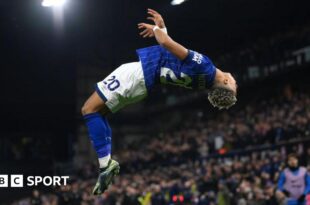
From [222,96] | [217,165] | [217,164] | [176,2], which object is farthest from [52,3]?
[222,96]

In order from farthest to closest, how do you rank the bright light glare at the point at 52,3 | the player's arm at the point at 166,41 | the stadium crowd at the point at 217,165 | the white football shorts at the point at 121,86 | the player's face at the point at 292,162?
the bright light glare at the point at 52,3, the stadium crowd at the point at 217,165, the player's face at the point at 292,162, the white football shorts at the point at 121,86, the player's arm at the point at 166,41

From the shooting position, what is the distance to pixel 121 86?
544cm

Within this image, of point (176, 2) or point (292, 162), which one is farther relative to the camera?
point (176, 2)

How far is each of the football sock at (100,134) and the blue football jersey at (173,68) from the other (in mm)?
541

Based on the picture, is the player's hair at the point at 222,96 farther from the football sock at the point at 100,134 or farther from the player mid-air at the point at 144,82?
the football sock at the point at 100,134

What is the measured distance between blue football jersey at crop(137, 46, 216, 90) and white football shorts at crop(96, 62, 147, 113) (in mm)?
69

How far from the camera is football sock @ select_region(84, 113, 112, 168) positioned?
5.43 meters

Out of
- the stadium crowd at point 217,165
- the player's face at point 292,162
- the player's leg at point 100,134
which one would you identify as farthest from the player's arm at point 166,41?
the stadium crowd at point 217,165

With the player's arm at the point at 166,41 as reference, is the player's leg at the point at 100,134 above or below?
below

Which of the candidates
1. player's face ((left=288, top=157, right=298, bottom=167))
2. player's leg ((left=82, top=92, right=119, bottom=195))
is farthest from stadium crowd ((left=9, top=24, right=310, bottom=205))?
player's leg ((left=82, top=92, right=119, bottom=195))

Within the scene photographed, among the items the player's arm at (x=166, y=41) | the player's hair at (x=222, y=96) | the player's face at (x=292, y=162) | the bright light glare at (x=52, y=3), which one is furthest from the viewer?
the bright light glare at (x=52, y=3)

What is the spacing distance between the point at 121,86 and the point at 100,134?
0.47m

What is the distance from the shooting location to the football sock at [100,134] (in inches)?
214

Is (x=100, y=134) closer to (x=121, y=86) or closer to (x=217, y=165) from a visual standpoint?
(x=121, y=86)
